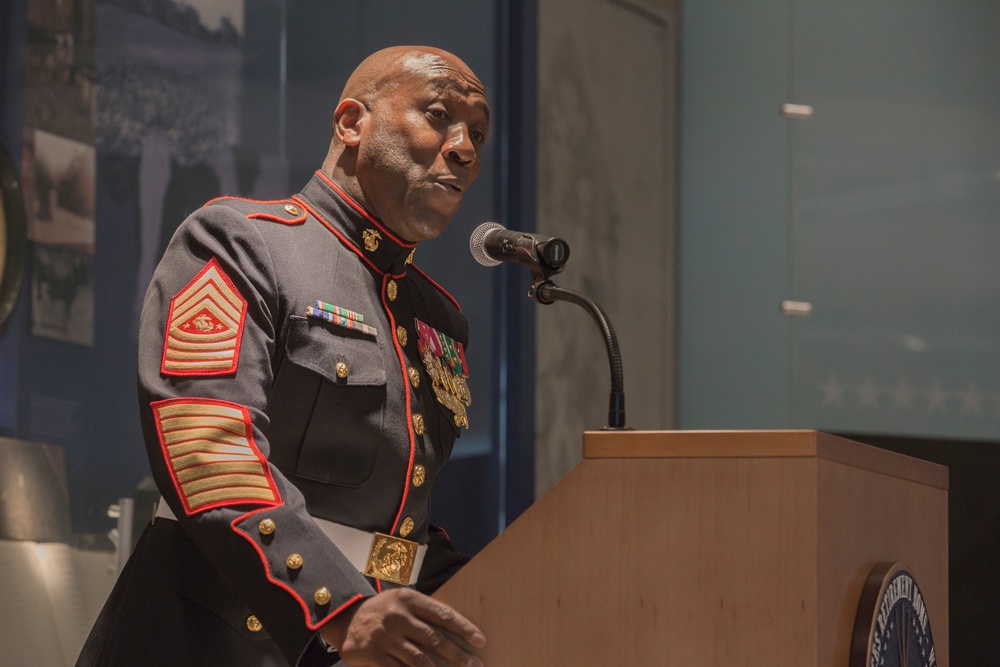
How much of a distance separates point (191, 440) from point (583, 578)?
450 mm

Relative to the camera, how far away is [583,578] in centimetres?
133

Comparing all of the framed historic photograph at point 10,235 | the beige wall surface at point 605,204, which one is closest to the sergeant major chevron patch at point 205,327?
the framed historic photograph at point 10,235

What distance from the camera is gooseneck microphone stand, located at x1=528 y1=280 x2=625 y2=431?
162cm

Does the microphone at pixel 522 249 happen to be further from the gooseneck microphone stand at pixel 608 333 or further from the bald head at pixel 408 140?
the bald head at pixel 408 140

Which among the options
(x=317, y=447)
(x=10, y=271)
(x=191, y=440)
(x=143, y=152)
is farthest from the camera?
(x=143, y=152)

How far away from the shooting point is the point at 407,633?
128 centimetres

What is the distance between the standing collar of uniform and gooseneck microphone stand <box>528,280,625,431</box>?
0.24 meters

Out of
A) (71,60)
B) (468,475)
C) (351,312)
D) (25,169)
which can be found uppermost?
(71,60)

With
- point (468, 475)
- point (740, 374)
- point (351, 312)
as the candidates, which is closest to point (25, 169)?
point (351, 312)

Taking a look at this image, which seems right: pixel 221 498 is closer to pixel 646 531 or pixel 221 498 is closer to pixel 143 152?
pixel 646 531

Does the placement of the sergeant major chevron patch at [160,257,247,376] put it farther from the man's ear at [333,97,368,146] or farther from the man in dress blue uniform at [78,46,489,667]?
the man's ear at [333,97,368,146]

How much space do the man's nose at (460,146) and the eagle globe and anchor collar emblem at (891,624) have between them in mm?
815

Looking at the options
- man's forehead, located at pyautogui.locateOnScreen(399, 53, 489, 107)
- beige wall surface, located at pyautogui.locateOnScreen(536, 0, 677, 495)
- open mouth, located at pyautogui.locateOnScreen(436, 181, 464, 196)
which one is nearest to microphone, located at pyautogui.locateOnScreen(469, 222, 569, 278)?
open mouth, located at pyautogui.locateOnScreen(436, 181, 464, 196)

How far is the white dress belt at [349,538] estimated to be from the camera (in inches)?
64.1
